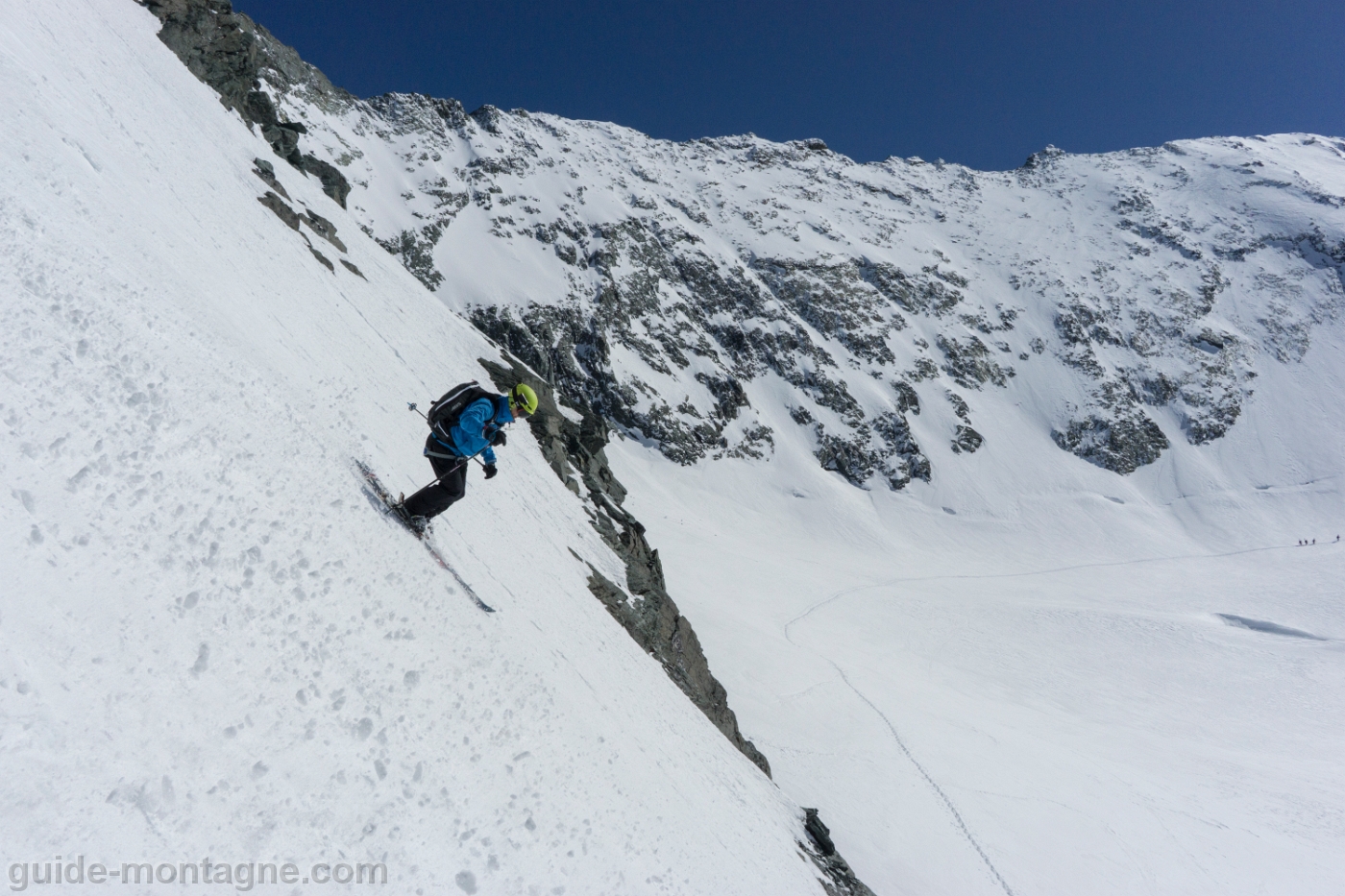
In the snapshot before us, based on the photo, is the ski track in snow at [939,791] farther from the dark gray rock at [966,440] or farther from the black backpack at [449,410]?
the dark gray rock at [966,440]

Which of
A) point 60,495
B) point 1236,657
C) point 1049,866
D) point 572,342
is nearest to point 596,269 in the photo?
point 572,342

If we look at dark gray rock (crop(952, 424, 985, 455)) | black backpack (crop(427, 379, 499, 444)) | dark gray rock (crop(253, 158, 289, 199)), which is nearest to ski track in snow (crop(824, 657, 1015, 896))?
black backpack (crop(427, 379, 499, 444))

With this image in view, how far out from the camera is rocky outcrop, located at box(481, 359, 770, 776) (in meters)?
15.5

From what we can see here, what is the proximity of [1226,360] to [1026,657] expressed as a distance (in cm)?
9374

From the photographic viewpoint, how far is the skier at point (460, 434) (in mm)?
8516

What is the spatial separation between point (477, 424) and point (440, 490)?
962 millimetres

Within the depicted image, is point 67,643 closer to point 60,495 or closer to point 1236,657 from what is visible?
point 60,495

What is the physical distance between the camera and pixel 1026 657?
45469 millimetres

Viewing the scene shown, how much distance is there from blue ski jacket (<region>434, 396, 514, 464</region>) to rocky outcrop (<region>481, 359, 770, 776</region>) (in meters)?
6.29

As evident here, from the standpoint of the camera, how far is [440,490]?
8484 mm

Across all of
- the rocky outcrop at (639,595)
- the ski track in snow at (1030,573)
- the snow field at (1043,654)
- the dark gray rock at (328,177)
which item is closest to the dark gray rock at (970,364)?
the snow field at (1043,654)

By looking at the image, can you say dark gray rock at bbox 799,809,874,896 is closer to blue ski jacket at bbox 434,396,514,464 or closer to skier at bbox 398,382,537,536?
skier at bbox 398,382,537,536

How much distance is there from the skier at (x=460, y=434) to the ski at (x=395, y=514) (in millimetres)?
118

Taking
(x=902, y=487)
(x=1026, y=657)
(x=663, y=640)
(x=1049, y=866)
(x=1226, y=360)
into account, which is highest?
(x=1226, y=360)
